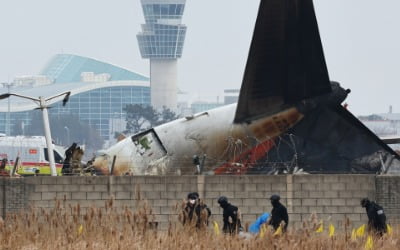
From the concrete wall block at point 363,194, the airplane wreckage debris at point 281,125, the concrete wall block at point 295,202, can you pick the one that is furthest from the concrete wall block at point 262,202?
the airplane wreckage debris at point 281,125

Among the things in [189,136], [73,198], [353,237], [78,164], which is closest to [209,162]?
[189,136]

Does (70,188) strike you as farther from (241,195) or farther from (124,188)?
(241,195)

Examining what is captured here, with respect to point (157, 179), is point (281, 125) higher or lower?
higher

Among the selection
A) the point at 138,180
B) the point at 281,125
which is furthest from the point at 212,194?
the point at 281,125

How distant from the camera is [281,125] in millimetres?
54594

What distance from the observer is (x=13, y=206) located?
45844 millimetres

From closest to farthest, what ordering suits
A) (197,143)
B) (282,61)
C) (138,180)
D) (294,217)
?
(294,217), (138,180), (282,61), (197,143)

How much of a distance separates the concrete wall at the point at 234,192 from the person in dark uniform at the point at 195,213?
11199 millimetres

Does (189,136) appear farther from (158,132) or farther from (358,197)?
(358,197)

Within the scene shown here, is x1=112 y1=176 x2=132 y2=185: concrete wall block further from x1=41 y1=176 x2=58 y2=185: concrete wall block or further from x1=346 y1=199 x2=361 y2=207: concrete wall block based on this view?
x1=346 y1=199 x2=361 y2=207: concrete wall block

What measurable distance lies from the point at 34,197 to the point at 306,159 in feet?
41.2

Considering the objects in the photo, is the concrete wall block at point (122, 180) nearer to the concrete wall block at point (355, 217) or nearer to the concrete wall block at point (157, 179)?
the concrete wall block at point (157, 179)

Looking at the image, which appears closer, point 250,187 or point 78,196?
point 250,187

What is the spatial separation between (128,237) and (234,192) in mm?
16107
